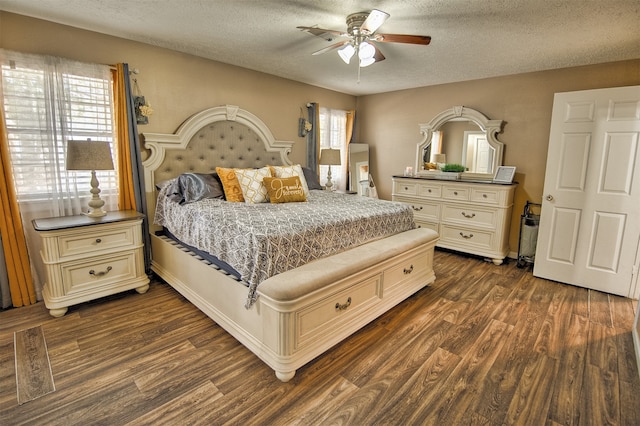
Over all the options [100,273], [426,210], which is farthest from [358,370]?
[426,210]

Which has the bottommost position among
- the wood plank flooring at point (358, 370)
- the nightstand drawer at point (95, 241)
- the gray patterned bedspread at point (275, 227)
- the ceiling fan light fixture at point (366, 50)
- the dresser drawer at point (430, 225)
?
the wood plank flooring at point (358, 370)

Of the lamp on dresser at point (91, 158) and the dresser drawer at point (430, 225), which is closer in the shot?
the lamp on dresser at point (91, 158)

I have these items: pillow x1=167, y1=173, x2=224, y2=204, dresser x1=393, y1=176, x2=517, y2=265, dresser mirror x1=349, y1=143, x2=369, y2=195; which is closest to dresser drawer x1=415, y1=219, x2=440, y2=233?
dresser x1=393, y1=176, x2=517, y2=265

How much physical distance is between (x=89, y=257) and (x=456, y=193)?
3.93m

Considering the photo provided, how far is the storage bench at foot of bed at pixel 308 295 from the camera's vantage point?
73.6 inches

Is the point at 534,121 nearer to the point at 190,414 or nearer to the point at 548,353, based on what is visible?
the point at 548,353

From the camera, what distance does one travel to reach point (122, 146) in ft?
9.73

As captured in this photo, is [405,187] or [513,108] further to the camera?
[405,187]

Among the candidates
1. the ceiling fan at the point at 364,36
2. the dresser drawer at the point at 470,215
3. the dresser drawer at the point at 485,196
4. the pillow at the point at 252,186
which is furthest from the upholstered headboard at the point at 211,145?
the dresser drawer at the point at 485,196

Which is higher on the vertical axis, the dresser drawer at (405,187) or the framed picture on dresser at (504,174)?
the framed picture on dresser at (504,174)

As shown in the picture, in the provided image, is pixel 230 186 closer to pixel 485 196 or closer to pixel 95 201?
pixel 95 201

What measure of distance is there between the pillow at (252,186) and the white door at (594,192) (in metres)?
2.91

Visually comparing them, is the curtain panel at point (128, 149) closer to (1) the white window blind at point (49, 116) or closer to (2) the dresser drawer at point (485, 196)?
(1) the white window blind at point (49, 116)

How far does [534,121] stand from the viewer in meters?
3.85
